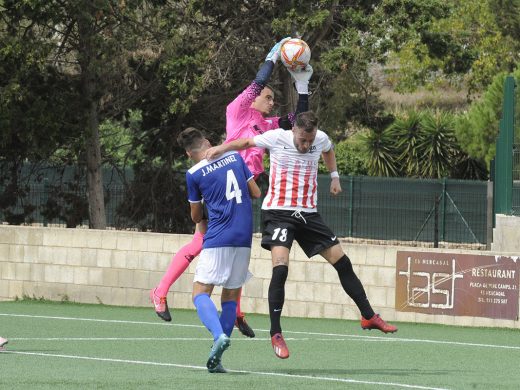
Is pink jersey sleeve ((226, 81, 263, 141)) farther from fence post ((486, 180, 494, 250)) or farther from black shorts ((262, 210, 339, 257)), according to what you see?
fence post ((486, 180, 494, 250))

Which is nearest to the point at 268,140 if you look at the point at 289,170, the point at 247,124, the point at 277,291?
the point at 289,170

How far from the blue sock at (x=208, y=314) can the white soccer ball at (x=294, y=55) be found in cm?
287

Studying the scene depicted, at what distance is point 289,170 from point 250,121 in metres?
1.83

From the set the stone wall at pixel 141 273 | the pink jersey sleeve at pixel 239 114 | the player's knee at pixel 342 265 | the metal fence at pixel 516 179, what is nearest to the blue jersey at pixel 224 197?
the player's knee at pixel 342 265

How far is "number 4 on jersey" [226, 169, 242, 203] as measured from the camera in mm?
10766

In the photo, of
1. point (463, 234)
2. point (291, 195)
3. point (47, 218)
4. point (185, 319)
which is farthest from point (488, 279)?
point (47, 218)

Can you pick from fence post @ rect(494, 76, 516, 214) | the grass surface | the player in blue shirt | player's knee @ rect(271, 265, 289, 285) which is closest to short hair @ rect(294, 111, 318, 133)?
the player in blue shirt

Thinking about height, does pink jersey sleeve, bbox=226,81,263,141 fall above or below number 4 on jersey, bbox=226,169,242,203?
above

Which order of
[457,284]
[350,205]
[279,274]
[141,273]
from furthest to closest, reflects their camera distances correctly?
[350,205], [141,273], [457,284], [279,274]

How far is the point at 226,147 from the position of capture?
10914 mm

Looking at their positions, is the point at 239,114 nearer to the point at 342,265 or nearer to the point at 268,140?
the point at 268,140

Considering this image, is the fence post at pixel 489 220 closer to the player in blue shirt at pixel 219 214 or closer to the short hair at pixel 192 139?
the player in blue shirt at pixel 219 214

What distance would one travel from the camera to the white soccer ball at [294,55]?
42.2 ft

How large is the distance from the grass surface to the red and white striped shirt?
136 cm
